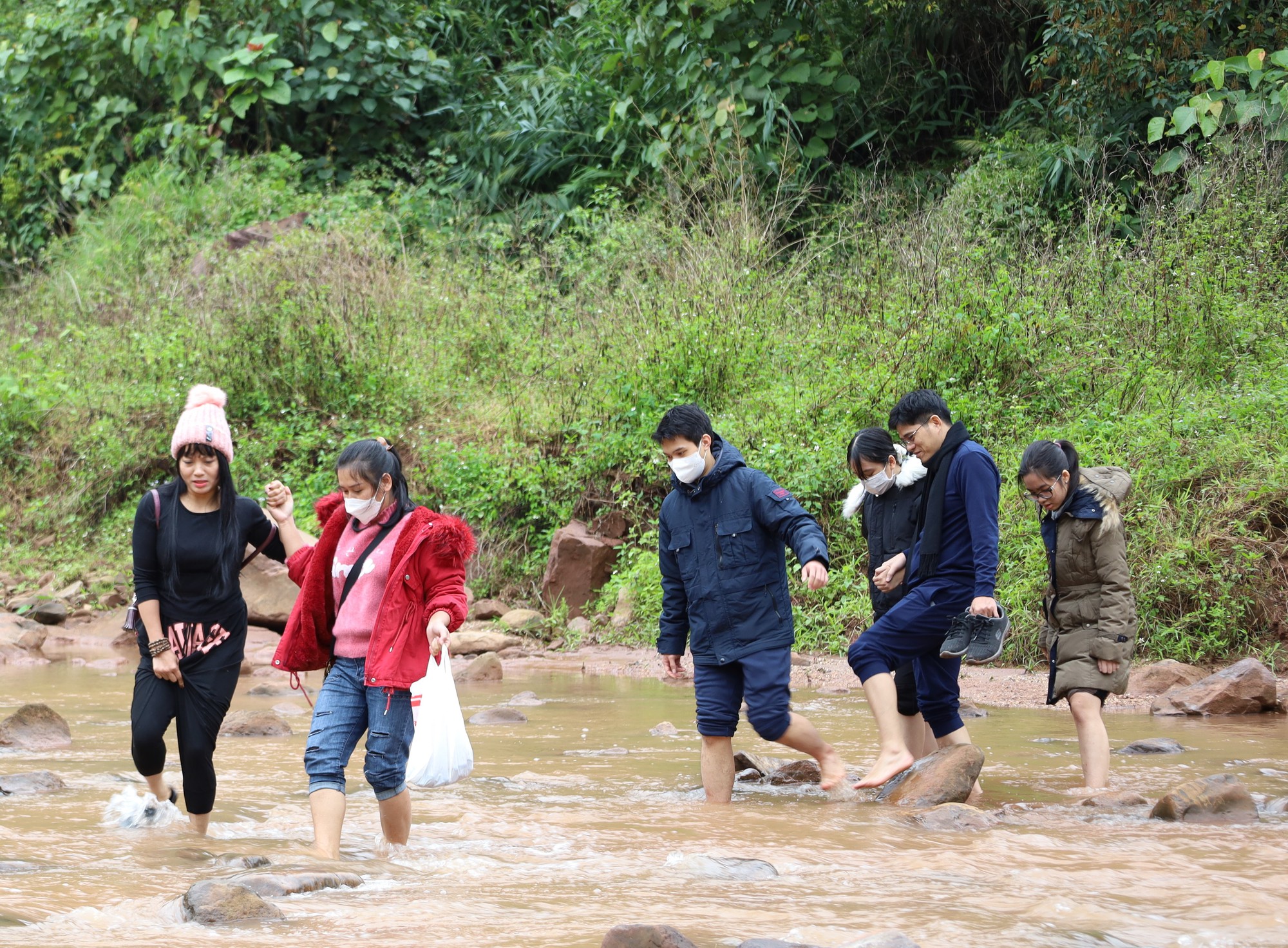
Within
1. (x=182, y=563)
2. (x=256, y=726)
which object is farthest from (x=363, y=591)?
(x=256, y=726)

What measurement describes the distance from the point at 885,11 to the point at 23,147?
583 inches

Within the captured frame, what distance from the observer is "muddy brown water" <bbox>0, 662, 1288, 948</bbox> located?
150 inches

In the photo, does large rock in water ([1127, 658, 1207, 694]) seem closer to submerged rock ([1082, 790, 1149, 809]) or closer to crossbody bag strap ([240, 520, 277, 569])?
submerged rock ([1082, 790, 1149, 809])

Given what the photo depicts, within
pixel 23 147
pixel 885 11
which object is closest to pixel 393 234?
pixel 885 11

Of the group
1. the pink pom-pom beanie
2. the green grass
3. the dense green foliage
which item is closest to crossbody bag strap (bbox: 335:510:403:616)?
the pink pom-pom beanie

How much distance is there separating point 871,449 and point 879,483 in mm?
165

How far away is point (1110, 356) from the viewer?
11539mm

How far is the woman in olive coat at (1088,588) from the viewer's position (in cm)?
567

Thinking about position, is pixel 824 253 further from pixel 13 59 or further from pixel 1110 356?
pixel 13 59

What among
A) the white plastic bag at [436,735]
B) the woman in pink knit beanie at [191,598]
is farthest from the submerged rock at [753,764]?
the woman in pink knit beanie at [191,598]

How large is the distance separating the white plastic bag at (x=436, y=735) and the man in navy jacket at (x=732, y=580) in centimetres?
128

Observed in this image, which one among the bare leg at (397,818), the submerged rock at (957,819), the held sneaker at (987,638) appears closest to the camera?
the bare leg at (397,818)

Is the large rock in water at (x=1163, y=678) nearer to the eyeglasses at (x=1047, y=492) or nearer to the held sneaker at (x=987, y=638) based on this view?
the eyeglasses at (x=1047, y=492)

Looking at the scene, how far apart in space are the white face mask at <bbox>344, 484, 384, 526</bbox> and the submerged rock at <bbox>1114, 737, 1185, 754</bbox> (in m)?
4.28
